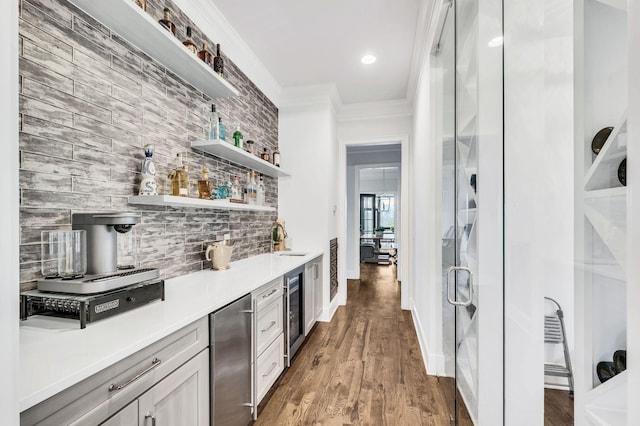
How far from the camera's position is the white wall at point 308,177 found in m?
3.62

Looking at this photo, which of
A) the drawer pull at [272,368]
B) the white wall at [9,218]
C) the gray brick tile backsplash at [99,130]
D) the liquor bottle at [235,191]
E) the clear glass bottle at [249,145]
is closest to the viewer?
the white wall at [9,218]

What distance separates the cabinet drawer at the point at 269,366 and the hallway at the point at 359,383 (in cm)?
12

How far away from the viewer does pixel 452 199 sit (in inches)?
68.0

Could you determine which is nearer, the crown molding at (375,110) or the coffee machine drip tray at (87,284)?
the coffee machine drip tray at (87,284)

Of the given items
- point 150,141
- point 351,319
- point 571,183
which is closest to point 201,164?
point 150,141

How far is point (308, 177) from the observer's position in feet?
12.0

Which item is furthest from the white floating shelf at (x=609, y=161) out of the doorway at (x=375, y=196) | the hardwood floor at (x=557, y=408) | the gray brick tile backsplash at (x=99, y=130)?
the doorway at (x=375, y=196)

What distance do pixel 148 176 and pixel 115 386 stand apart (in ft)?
3.52

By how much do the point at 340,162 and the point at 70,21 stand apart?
3.29m

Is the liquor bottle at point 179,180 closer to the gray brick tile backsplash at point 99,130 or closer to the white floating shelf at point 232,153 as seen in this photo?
the gray brick tile backsplash at point 99,130

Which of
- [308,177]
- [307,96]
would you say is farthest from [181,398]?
[307,96]

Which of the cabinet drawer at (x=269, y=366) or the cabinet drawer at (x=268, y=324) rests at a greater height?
the cabinet drawer at (x=268, y=324)

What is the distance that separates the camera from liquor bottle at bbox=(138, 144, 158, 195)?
1.59 meters

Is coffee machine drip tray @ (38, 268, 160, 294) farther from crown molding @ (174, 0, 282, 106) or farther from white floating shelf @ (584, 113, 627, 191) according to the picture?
crown molding @ (174, 0, 282, 106)
